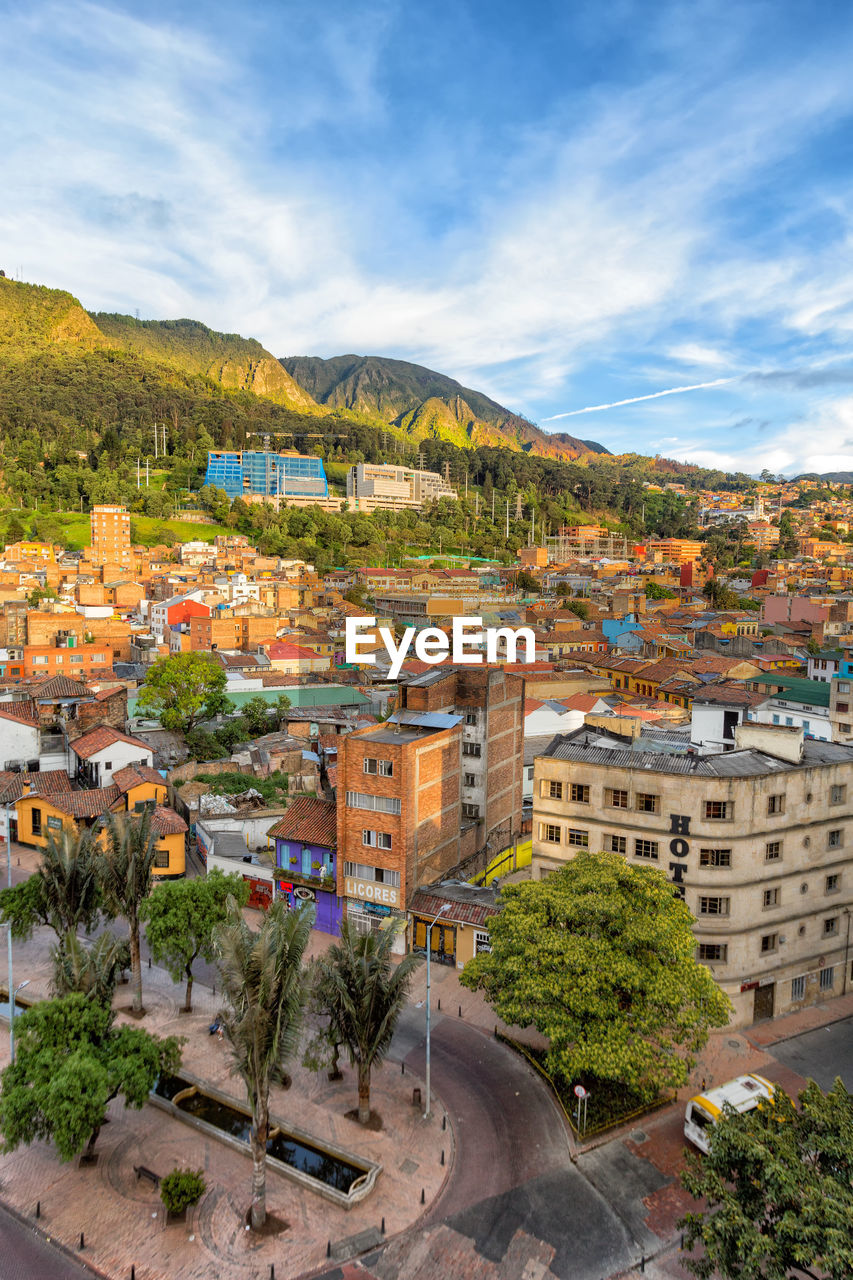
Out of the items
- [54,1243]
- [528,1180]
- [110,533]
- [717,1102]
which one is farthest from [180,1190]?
[110,533]

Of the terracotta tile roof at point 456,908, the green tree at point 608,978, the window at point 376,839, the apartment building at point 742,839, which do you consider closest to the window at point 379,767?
the window at point 376,839

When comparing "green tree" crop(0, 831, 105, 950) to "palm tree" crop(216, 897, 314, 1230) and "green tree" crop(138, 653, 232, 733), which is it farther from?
"green tree" crop(138, 653, 232, 733)

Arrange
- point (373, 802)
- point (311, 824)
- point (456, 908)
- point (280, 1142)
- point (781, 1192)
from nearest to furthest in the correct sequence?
point (781, 1192) → point (280, 1142) → point (456, 908) → point (373, 802) → point (311, 824)

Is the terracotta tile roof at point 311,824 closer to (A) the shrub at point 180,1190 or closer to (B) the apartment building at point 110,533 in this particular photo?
(A) the shrub at point 180,1190

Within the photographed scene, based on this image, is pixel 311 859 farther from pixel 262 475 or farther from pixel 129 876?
pixel 262 475

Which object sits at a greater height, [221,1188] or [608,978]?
[608,978]

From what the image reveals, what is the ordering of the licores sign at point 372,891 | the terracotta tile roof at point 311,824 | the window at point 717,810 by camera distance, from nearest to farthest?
the window at point 717,810 → the licores sign at point 372,891 → the terracotta tile roof at point 311,824

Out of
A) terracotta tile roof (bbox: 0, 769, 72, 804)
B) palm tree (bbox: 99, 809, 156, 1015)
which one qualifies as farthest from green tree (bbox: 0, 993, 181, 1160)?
terracotta tile roof (bbox: 0, 769, 72, 804)
